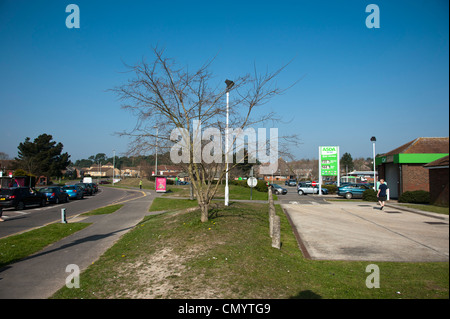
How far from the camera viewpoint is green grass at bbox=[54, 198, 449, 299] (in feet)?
17.0

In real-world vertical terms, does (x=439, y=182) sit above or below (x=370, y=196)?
above

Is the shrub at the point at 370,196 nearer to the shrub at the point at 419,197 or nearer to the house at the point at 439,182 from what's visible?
the shrub at the point at 419,197

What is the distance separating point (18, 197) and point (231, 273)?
20.8 metres

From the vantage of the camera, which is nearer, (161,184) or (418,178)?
(418,178)

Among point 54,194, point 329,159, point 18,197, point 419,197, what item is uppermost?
point 329,159

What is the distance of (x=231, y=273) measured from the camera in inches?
241

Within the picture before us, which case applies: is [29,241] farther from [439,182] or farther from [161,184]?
[161,184]

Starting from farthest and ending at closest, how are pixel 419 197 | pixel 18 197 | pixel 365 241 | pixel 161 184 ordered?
pixel 161 184, pixel 18 197, pixel 365 241, pixel 419 197

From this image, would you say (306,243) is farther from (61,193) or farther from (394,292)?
(61,193)

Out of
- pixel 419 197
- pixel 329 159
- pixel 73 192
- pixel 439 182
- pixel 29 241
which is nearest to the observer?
pixel 439 182

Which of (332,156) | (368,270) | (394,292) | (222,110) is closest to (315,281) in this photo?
(368,270)

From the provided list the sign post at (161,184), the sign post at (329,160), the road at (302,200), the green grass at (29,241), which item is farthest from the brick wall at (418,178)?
the sign post at (161,184)

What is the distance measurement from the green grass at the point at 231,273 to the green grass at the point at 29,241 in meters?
2.49

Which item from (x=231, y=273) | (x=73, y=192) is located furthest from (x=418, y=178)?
(x=73, y=192)
